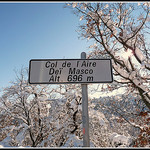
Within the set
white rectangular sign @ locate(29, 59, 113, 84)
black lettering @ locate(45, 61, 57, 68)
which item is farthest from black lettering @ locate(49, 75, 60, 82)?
black lettering @ locate(45, 61, 57, 68)

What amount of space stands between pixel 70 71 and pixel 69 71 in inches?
0.6

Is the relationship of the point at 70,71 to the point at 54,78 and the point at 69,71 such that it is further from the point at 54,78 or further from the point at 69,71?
the point at 54,78

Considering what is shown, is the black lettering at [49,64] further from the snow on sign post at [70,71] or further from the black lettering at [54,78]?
the black lettering at [54,78]

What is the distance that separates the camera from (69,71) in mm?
1783

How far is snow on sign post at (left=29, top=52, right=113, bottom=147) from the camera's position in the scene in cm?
174

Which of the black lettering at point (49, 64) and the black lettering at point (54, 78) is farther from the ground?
the black lettering at point (49, 64)

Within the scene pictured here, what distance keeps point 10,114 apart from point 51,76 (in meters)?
10.9

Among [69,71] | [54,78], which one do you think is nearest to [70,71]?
[69,71]

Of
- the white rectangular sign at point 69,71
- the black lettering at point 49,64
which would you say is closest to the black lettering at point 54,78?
the white rectangular sign at point 69,71

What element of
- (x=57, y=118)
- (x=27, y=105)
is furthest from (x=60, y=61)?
(x=27, y=105)

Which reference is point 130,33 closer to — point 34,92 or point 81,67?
point 81,67

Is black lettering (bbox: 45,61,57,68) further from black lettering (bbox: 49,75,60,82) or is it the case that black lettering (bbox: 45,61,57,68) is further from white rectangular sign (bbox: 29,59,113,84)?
black lettering (bbox: 49,75,60,82)

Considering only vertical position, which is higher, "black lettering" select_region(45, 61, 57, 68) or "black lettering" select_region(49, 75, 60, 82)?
"black lettering" select_region(45, 61, 57, 68)

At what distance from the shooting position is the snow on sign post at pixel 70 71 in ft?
5.71
